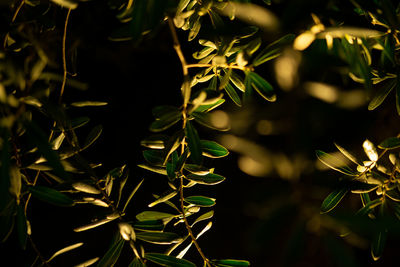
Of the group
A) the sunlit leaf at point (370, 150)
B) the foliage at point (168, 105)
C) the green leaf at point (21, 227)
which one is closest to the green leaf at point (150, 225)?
the foliage at point (168, 105)

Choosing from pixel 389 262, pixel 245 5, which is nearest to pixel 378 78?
pixel 245 5

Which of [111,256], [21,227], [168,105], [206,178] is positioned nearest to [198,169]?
[206,178]

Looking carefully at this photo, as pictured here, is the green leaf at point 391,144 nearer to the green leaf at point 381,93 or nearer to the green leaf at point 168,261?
the green leaf at point 381,93

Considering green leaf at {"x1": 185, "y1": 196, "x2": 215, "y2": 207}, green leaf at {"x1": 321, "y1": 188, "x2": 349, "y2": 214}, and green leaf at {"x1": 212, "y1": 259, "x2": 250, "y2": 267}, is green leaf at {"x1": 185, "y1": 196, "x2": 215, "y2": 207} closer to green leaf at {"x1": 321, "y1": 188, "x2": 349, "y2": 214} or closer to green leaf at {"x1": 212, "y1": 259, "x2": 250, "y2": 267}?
green leaf at {"x1": 212, "y1": 259, "x2": 250, "y2": 267}

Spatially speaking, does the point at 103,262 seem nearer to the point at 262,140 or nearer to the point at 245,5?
the point at 262,140

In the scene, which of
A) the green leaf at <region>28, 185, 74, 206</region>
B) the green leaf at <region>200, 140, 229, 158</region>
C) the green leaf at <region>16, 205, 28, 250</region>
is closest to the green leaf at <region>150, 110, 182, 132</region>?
the green leaf at <region>200, 140, 229, 158</region>

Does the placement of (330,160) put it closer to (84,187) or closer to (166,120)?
(166,120)

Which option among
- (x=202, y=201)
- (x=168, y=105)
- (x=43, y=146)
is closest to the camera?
(x=43, y=146)
